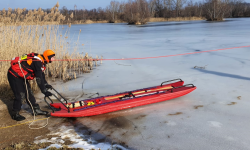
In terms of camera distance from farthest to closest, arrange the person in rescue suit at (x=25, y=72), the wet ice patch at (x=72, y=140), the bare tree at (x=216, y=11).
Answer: the bare tree at (x=216, y=11)
the person in rescue suit at (x=25, y=72)
the wet ice patch at (x=72, y=140)

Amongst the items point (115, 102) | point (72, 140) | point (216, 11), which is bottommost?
point (72, 140)

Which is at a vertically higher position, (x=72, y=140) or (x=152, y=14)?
(x=152, y=14)

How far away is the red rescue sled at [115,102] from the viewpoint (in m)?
3.36

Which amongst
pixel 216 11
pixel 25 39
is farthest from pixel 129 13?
pixel 25 39

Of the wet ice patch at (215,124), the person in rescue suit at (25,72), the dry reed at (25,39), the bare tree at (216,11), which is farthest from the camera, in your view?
the bare tree at (216,11)

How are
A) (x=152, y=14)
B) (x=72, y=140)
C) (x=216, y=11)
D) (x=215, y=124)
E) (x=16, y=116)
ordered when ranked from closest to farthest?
1. (x=72, y=140)
2. (x=215, y=124)
3. (x=16, y=116)
4. (x=216, y=11)
5. (x=152, y=14)

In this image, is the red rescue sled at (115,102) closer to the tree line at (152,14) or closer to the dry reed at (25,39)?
the dry reed at (25,39)

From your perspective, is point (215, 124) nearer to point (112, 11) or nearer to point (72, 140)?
point (72, 140)

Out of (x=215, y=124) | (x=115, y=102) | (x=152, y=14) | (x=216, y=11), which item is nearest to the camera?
(x=215, y=124)

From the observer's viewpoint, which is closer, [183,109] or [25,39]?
[183,109]

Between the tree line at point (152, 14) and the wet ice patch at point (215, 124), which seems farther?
the tree line at point (152, 14)

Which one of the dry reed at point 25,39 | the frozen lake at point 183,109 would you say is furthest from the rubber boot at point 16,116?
the dry reed at point 25,39

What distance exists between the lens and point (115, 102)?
140 inches

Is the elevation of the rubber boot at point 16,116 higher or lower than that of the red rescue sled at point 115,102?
lower
